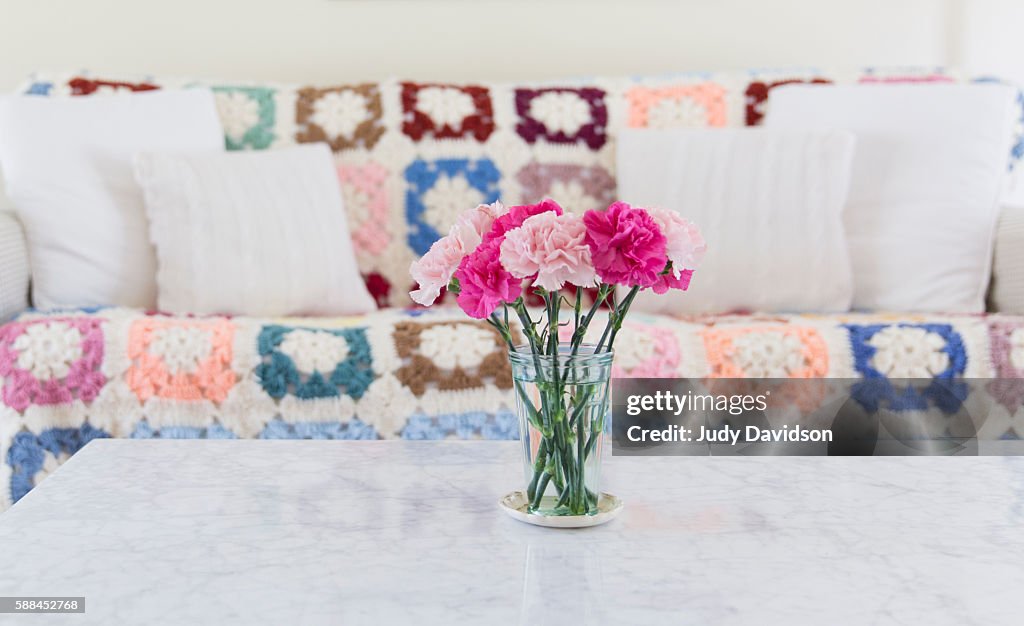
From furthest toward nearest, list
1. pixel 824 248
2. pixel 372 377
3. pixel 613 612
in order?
1. pixel 824 248
2. pixel 372 377
3. pixel 613 612

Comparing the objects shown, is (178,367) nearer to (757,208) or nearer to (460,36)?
(757,208)

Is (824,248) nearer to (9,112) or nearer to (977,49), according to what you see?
(977,49)

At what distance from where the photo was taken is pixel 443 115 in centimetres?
201

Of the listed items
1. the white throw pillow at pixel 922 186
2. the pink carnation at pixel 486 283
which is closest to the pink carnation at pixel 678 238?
the pink carnation at pixel 486 283

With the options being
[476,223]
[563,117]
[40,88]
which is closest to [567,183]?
[563,117]

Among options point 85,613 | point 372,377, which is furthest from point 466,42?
point 85,613

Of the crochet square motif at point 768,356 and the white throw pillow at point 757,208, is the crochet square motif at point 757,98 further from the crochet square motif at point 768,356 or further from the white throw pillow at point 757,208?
the crochet square motif at point 768,356

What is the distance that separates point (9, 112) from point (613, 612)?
1.62m

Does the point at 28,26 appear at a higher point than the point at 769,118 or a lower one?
higher

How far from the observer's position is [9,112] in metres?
1.79

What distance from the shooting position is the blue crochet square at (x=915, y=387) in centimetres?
144

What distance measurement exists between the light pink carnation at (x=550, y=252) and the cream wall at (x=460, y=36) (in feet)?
5.72

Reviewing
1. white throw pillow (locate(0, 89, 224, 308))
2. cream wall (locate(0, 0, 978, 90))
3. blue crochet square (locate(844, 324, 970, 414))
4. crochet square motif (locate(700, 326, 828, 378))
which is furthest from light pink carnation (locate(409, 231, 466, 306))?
cream wall (locate(0, 0, 978, 90))

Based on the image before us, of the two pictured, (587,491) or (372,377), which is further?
(372,377)
